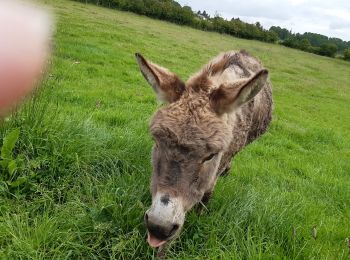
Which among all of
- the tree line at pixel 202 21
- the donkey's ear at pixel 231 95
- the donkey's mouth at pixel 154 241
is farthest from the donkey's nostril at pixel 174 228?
the tree line at pixel 202 21

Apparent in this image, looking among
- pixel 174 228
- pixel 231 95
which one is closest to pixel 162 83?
pixel 231 95

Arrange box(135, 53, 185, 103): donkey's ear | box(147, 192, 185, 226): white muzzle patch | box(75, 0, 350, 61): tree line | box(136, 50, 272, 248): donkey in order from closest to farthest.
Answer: box(147, 192, 185, 226): white muzzle patch → box(136, 50, 272, 248): donkey → box(135, 53, 185, 103): donkey's ear → box(75, 0, 350, 61): tree line

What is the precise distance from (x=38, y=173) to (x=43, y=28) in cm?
387

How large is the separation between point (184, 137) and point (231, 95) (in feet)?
2.34

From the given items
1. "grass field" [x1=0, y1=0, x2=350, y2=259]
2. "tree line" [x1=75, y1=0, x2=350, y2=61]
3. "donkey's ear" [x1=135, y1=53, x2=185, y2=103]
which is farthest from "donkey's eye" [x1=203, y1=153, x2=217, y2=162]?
"tree line" [x1=75, y1=0, x2=350, y2=61]

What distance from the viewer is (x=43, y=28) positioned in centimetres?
90

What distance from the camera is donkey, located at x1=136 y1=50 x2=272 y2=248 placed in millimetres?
3207

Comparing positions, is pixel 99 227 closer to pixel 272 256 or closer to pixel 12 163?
pixel 12 163

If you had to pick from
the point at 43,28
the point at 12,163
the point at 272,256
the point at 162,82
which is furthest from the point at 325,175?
the point at 43,28

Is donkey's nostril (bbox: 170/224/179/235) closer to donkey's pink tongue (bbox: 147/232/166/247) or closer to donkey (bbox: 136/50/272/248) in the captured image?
Answer: donkey (bbox: 136/50/272/248)

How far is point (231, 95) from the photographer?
12.4 ft

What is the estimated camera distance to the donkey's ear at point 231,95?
12.1 ft

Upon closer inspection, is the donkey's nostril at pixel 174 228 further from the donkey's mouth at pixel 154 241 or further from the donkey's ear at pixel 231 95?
the donkey's ear at pixel 231 95

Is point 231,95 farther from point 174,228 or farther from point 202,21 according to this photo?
point 202,21
